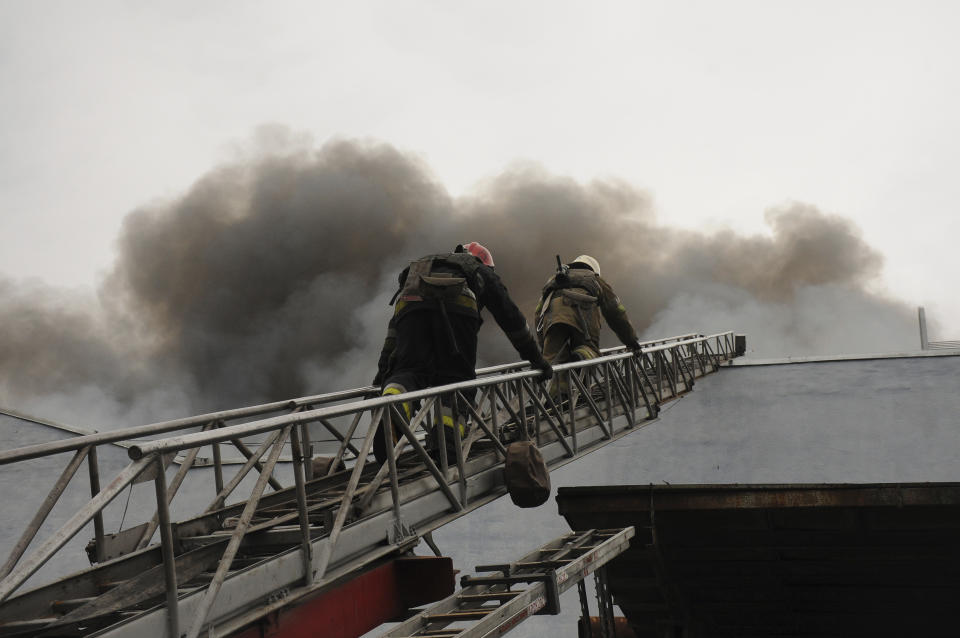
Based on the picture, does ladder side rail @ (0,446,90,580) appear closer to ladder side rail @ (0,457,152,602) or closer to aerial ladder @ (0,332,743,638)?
aerial ladder @ (0,332,743,638)

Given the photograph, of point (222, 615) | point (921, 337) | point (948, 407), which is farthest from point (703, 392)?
point (222, 615)

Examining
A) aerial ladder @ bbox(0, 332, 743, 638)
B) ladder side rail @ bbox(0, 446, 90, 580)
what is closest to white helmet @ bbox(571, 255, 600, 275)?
aerial ladder @ bbox(0, 332, 743, 638)

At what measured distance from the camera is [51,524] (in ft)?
31.6

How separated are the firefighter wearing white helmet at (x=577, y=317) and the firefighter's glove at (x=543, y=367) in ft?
6.26

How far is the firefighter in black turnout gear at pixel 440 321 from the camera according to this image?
4.95 metres

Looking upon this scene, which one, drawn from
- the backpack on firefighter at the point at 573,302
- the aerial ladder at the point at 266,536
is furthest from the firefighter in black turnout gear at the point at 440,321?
the backpack on firefighter at the point at 573,302

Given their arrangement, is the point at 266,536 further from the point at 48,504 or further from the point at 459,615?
the point at 459,615

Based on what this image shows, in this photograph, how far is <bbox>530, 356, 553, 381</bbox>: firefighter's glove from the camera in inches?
223

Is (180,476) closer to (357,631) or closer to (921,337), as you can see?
(357,631)

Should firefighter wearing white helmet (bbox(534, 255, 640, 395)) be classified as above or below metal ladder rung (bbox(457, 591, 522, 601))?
above

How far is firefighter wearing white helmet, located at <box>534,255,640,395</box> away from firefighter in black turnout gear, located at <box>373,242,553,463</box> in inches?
105

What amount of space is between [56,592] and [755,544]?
22.3 feet

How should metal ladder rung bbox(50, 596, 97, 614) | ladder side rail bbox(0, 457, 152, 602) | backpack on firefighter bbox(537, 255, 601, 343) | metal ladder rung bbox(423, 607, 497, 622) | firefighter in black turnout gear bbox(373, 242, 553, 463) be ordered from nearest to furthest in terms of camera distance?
ladder side rail bbox(0, 457, 152, 602) → metal ladder rung bbox(50, 596, 97, 614) → metal ladder rung bbox(423, 607, 497, 622) → firefighter in black turnout gear bbox(373, 242, 553, 463) → backpack on firefighter bbox(537, 255, 601, 343)

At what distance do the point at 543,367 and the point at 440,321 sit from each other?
3.50ft
